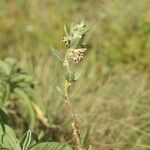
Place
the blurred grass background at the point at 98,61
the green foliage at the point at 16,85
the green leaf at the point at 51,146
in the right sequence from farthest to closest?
the blurred grass background at the point at 98,61 → the green foliage at the point at 16,85 → the green leaf at the point at 51,146

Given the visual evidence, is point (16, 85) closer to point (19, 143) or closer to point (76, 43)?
point (19, 143)

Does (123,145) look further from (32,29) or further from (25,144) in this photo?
(32,29)

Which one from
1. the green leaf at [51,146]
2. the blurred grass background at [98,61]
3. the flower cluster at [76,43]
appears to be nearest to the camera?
the flower cluster at [76,43]

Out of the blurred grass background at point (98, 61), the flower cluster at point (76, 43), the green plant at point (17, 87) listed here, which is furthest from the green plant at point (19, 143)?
the blurred grass background at point (98, 61)

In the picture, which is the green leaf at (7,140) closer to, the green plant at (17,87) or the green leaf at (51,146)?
the green leaf at (51,146)

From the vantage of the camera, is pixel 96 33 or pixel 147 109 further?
pixel 96 33

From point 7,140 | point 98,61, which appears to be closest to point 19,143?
point 7,140

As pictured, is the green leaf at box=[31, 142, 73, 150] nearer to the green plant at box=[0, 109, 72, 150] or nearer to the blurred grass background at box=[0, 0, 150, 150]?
the green plant at box=[0, 109, 72, 150]

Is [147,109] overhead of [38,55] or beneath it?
beneath

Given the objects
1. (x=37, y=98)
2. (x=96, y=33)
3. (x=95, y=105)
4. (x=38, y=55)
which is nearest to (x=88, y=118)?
(x=95, y=105)
